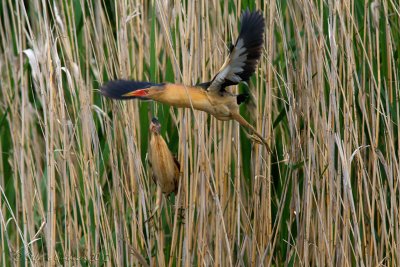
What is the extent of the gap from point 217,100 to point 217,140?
37cm

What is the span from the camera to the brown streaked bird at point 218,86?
1.85 metres

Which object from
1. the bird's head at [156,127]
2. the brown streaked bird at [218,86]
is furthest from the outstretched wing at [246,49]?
the bird's head at [156,127]

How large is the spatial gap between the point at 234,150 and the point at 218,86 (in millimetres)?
406

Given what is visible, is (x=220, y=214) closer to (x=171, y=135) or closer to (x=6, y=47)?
(x=171, y=135)

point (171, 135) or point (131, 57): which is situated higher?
point (131, 57)

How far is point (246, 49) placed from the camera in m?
1.86

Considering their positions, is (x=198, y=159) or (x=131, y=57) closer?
(x=198, y=159)

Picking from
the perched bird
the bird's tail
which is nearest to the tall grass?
the perched bird

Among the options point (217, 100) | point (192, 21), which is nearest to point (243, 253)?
point (217, 100)

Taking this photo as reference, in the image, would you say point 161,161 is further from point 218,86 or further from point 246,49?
point 246,49

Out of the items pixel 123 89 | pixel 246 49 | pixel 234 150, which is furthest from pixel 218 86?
pixel 234 150

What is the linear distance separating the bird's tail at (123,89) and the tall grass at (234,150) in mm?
159

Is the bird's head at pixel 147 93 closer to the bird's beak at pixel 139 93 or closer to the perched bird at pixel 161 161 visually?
the bird's beak at pixel 139 93

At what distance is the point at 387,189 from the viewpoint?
2342 millimetres
